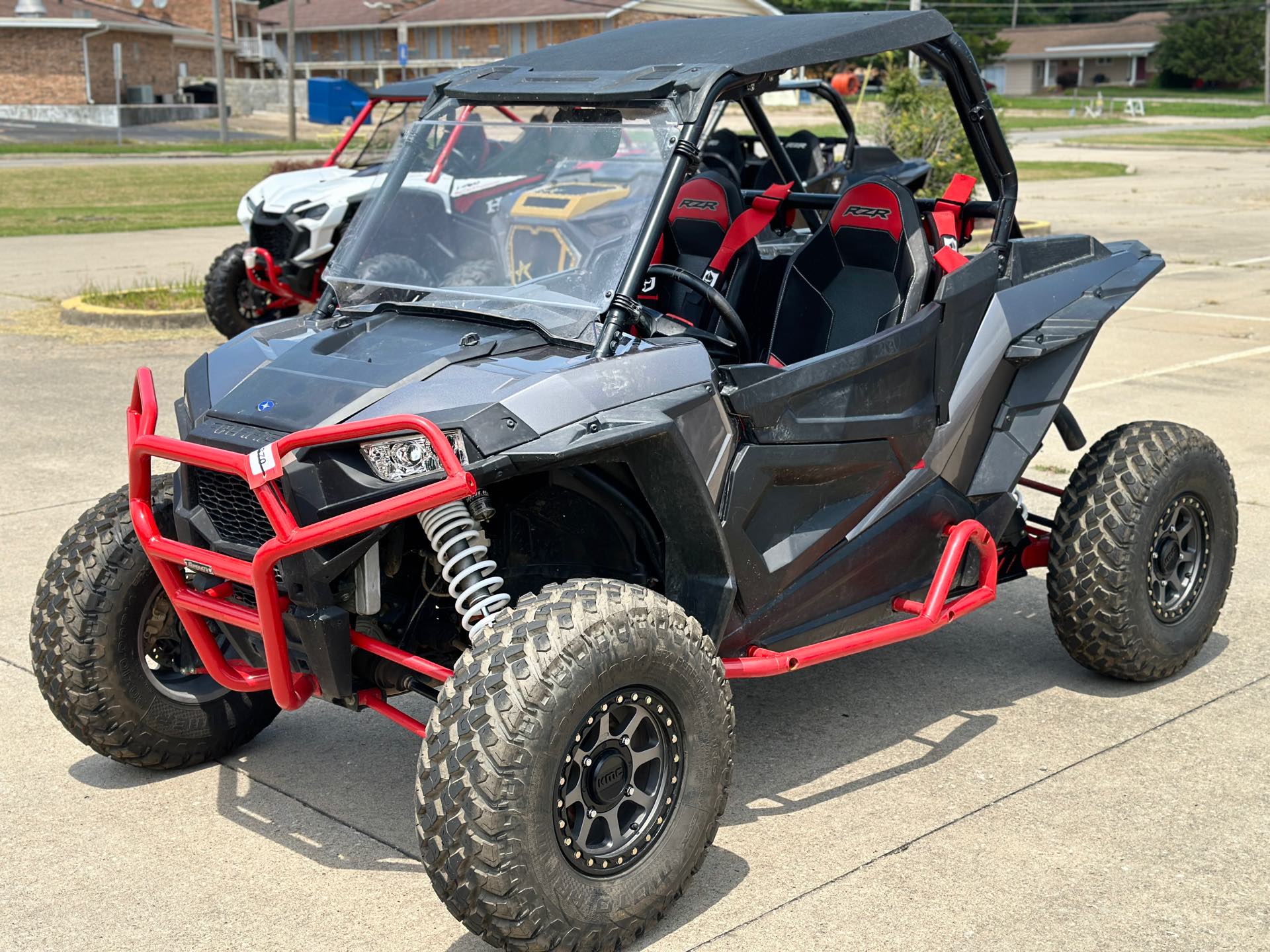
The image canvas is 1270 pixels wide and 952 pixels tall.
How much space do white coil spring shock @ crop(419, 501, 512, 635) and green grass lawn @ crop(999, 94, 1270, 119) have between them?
184 feet

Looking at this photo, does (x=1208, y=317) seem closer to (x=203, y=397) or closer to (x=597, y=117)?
(x=597, y=117)

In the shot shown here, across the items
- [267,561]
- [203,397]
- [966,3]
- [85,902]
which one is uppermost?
[966,3]

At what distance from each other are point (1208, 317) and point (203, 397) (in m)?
10.7

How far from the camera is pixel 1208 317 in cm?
1267

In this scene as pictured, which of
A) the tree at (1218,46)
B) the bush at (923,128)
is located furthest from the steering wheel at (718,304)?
the tree at (1218,46)

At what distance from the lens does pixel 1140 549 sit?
4.82m

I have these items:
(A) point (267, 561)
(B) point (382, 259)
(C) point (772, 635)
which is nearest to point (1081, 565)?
(C) point (772, 635)

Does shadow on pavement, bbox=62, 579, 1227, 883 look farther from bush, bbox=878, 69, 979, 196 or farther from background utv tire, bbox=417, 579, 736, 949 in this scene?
bush, bbox=878, 69, 979, 196

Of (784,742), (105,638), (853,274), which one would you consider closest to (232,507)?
(105,638)

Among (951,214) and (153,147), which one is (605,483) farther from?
(153,147)

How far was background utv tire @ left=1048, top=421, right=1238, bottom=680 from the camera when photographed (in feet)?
15.8

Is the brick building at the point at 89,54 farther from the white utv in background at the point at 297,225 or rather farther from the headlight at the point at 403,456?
the headlight at the point at 403,456

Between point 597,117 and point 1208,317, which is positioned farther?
point 1208,317

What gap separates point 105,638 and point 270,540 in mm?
1053
